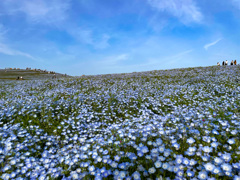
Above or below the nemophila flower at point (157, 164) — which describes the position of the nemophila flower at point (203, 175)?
below

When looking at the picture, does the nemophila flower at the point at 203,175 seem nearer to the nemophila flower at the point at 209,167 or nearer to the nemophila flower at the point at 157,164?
the nemophila flower at the point at 209,167

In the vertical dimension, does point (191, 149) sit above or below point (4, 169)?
above

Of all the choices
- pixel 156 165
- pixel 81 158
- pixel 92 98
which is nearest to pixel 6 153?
pixel 81 158

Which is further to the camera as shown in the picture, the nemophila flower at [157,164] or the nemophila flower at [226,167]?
the nemophila flower at [157,164]

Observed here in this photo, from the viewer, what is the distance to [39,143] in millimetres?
4898

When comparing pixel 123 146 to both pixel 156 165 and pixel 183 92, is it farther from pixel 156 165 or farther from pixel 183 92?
pixel 183 92

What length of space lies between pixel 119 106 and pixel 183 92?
455 centimetres

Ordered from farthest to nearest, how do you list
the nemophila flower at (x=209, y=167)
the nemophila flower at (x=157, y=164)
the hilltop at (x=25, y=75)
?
the hilltop at (x=25, y=75) → the nemophila flower at (x=157, y=164) → the nemophila flower at (x=209, y=167)

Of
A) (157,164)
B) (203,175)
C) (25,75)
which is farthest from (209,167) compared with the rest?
(25,75)

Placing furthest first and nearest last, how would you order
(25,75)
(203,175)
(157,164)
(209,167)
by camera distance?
1. (25,75)
2. (157,164)
3. (209,167)
4. (203,175)

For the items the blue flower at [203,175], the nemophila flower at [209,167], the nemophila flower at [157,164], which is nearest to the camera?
the blue flower at [203,175]

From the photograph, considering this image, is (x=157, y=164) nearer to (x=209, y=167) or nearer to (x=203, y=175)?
(x=203, y=175)

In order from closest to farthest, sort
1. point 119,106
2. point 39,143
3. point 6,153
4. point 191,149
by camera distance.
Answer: point 191,149 < point 6,153 < point 39,143 < point 119,106

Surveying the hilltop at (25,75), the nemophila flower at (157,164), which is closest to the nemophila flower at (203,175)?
the nemophila flower at (157,164)
